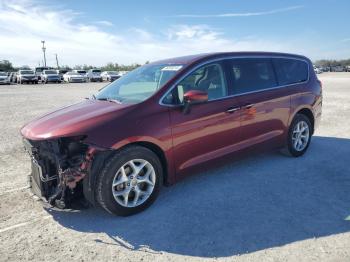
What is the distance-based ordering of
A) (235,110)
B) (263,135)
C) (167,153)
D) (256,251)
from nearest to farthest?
1. (256,251)
2. (167,153)
3. (235,110)
4. (263,135)

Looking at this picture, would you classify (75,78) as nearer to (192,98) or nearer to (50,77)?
(50,77)

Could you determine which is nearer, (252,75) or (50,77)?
(252,75)

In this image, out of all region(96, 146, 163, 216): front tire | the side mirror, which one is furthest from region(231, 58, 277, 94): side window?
region(96, 146, 163, 216): front tire

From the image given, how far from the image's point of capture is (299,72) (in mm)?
5859

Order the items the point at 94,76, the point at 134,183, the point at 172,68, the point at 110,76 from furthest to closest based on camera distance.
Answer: the point at 110,76 → the point at 94,76 → the point at 172,68 → the point at 134,183

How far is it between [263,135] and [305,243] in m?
2.21

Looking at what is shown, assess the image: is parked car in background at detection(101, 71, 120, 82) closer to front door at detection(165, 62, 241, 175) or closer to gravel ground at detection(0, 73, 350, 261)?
gravel ground at detection(0, 73, 350, 261)

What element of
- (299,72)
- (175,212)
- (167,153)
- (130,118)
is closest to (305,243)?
(175,212)

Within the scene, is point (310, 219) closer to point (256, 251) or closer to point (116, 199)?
point (256, 251)

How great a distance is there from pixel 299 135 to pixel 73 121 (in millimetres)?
3942

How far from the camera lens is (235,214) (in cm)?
370

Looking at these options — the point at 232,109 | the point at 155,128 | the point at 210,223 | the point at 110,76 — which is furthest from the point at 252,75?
the point at 110,76

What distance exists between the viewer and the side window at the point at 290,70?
5.48m

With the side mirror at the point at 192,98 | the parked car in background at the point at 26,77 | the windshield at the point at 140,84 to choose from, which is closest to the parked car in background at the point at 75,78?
the parked car in background at the point at 26,77
